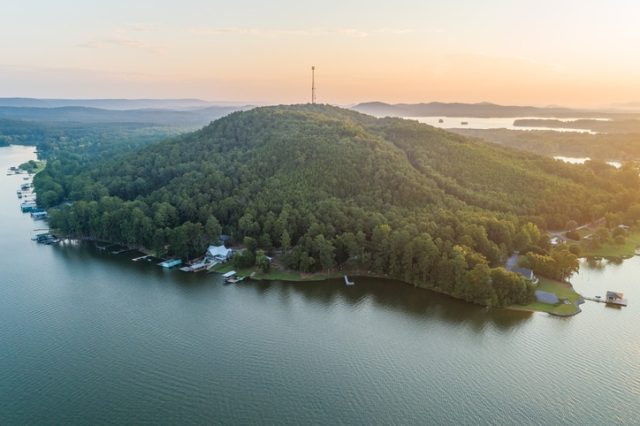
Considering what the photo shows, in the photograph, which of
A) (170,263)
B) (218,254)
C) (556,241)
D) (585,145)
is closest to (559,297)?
(556,241)

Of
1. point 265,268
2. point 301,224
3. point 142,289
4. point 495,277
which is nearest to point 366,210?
point 301,224

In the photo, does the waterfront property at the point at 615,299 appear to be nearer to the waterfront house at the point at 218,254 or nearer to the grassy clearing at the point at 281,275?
the grassy clearing at the point at 281,275

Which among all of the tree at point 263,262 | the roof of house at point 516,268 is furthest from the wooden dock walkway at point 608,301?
the tree at point 263,262

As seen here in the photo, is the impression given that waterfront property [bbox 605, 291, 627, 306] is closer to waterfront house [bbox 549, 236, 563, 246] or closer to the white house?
waterfront house [bbox 549, 236, 563, 246]

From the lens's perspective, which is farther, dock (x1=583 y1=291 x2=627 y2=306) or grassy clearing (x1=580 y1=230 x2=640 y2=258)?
grassy clearing (x1=580 y1=230 x2=640 y2=258)

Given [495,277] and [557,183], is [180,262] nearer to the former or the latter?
[495,277]

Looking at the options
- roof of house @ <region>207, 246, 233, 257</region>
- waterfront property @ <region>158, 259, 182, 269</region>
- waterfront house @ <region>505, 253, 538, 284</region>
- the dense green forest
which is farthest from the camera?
the dense green forest

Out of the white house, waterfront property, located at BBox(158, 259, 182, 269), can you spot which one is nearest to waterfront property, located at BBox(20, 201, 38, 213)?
waterfront property, located at BBox(158, 259, 182, 269)

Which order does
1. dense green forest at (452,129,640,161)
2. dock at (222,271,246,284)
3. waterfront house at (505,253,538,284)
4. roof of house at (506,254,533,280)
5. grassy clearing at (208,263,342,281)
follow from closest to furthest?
waterfront house at (505,253,538,284)
roof of house at (506,254,533,280)
dock at (222,271,246,284)
grassy clearing at (208,263,342,281)
dense green forest at (452,129,640,161)
